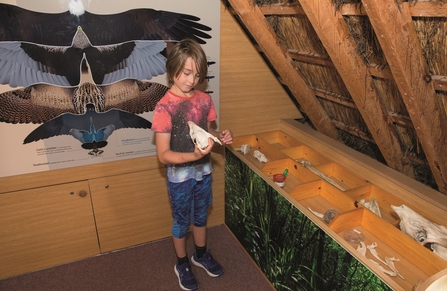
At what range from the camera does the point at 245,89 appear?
2170mm

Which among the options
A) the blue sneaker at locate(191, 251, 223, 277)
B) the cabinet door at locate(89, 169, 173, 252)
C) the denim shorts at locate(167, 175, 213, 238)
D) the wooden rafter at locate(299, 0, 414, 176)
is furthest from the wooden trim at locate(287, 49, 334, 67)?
the blue sneaker at locate(191, 251, 223, 277)

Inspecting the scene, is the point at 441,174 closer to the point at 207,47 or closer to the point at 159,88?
the point at 207,47

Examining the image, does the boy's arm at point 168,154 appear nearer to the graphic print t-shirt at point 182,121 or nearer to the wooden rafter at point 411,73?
the graphic print t-shirt at point 182,121

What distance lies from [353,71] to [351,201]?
61 cm

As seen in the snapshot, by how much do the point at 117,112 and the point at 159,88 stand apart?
283mm

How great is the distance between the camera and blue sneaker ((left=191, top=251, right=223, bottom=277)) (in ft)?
6.62

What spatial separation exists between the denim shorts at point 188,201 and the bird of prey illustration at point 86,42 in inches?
26.6

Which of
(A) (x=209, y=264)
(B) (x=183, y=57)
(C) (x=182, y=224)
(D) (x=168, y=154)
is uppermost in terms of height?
(B) (x=183, y=57)

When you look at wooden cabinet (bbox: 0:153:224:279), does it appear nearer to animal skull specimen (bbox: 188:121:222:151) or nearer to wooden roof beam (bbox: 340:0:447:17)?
animal skull specimen (bbox: 188:121:222:151)

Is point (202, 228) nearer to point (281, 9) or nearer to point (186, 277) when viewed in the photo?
point (186, 277)

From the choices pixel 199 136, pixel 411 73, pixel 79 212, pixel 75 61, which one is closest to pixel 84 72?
pixel 75 61

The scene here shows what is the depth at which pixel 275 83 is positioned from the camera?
226cm

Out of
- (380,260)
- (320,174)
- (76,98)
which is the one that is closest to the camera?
(380,260)

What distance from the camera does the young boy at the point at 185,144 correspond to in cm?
151
